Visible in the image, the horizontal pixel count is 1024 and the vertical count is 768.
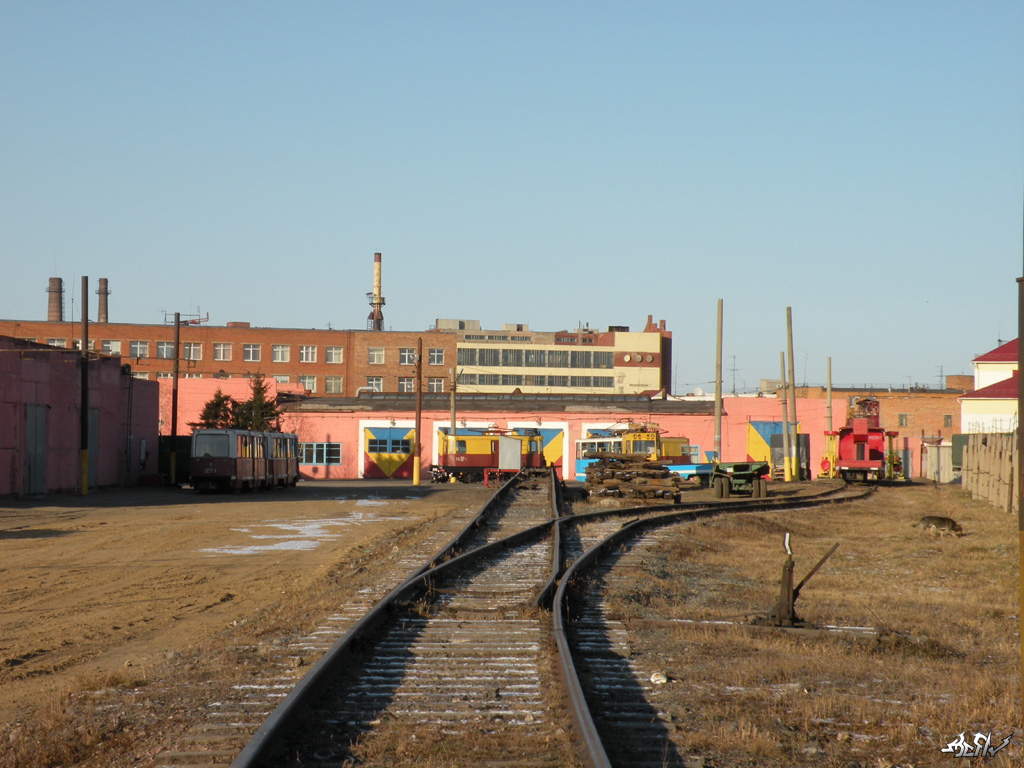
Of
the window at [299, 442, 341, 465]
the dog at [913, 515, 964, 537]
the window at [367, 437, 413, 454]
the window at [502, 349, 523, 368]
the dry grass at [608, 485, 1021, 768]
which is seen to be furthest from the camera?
the window at [502, 349, 523, 368]

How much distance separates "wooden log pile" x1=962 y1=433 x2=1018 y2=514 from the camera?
26777 mm

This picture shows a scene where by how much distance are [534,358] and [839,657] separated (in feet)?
Answer: 389

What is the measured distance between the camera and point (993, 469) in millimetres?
30547

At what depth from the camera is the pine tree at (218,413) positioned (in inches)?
2596

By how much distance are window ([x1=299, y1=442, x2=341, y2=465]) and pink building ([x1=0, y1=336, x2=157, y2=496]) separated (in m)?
16.6

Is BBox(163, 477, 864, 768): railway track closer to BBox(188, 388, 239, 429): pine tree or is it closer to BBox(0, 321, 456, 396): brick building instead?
BBox(188, 388, 239, 429): pine tree

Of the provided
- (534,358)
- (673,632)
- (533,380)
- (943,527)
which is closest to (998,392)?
(943,527)

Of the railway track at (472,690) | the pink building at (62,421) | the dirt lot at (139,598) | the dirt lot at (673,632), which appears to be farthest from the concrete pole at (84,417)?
the railway track at (472,690)

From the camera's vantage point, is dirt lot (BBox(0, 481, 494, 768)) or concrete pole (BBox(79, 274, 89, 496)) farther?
concrete pole (BBox(79, 274, 89, 496))

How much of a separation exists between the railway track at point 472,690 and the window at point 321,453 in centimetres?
5171

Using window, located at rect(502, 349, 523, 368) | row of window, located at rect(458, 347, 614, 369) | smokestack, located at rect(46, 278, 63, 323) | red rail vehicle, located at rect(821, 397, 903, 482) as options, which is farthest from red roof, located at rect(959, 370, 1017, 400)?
smokestack, located at rect(46, 278, 63, 323)

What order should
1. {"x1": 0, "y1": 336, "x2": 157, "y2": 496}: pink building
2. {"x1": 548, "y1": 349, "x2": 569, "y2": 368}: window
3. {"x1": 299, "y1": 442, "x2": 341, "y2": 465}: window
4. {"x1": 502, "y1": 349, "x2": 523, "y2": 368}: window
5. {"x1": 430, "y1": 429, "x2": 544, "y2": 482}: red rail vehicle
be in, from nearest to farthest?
{"x1": 0, "y1": 336, "x2": 157, "y2": 496}: pink building, {"x1": 430, "y1": 429, "x2": 544, "y2": 482}: red rail vehicle, {"x1": 299, "y1": 442, "x2": 341, "y2": 465}: window, {"x1": 502, "y1": 349, "x2": 523, "y2": 368}: window, {"x1": 548, "y1": 349, "x2": 569, "y2": 368}: window

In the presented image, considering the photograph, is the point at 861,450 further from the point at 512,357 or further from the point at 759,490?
the point at 512,357

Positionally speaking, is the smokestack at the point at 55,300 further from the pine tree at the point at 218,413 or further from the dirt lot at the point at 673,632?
the dirt lot at the point at 673,632
